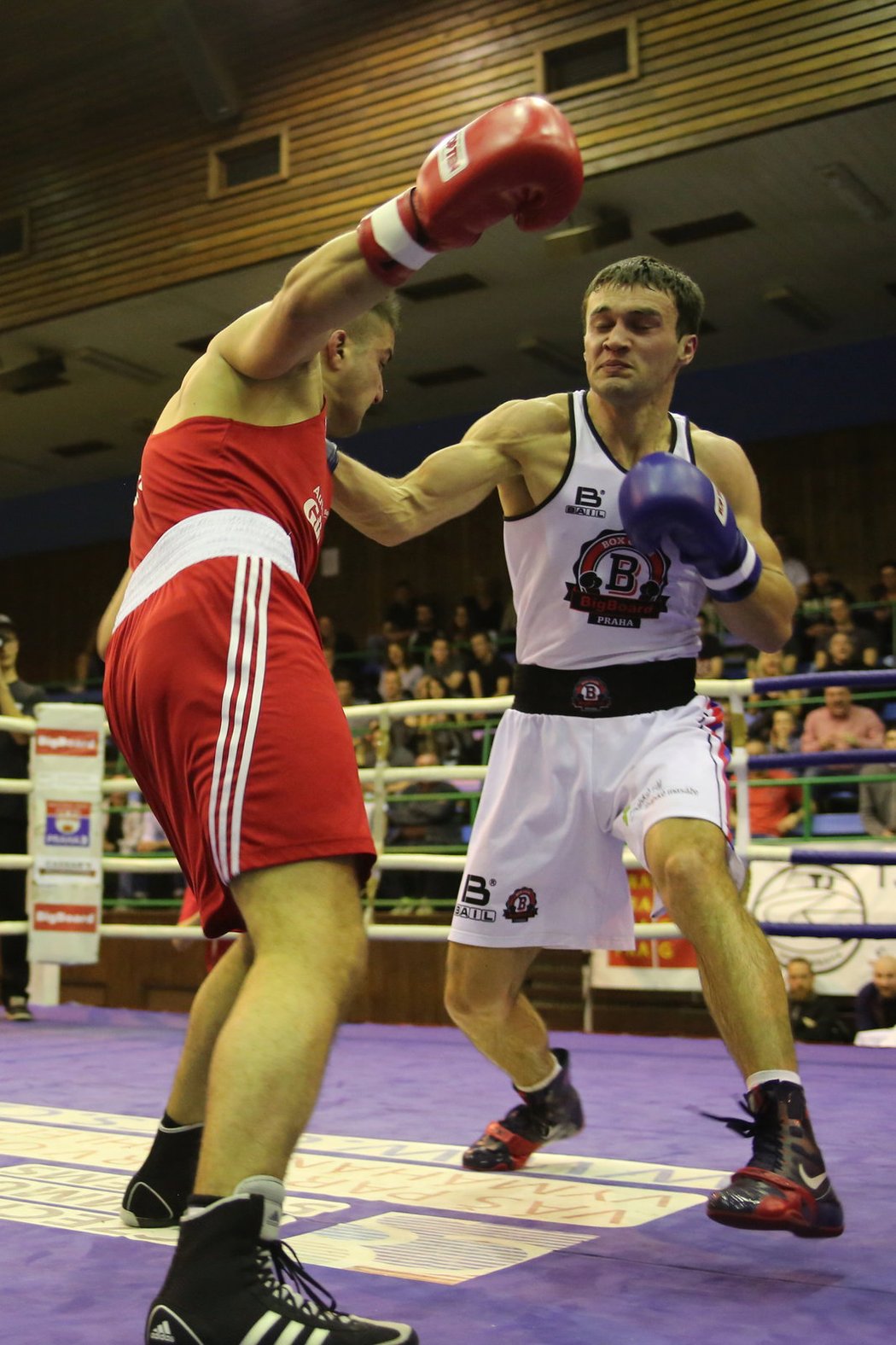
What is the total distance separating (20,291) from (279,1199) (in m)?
10.2

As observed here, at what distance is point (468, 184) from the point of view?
57.0 inches

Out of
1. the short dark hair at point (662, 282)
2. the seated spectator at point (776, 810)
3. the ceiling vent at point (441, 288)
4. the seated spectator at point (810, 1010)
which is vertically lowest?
the seated spectator at point (810, 1010)

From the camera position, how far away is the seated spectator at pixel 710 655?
798 cm

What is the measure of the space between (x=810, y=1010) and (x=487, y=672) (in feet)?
14.0

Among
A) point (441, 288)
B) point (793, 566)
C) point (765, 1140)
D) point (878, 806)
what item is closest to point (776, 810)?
point (878, 806)

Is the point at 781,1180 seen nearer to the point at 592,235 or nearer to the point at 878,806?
the point at 878,806

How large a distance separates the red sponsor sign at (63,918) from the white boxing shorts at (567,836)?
295cm

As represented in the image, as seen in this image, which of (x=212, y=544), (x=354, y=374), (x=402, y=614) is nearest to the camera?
(x=212, y=544)

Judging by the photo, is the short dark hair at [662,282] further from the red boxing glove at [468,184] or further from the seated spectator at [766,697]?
the seated spectator at [766,697]

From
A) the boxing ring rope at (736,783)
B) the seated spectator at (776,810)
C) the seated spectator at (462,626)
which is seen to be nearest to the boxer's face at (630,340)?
the boxing ring rope at (736,783)

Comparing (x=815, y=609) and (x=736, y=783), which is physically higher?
(x=815, y=609)

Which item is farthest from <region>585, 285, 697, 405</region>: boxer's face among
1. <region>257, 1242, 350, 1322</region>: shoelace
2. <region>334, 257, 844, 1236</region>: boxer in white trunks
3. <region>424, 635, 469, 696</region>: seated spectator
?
<region>424, 635, 469, 696</region>: seated spectator

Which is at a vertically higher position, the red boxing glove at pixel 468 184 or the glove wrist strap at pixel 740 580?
the red boxing glove at pixel 468 184

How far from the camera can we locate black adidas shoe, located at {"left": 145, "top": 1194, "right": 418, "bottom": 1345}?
1214 millimetres
